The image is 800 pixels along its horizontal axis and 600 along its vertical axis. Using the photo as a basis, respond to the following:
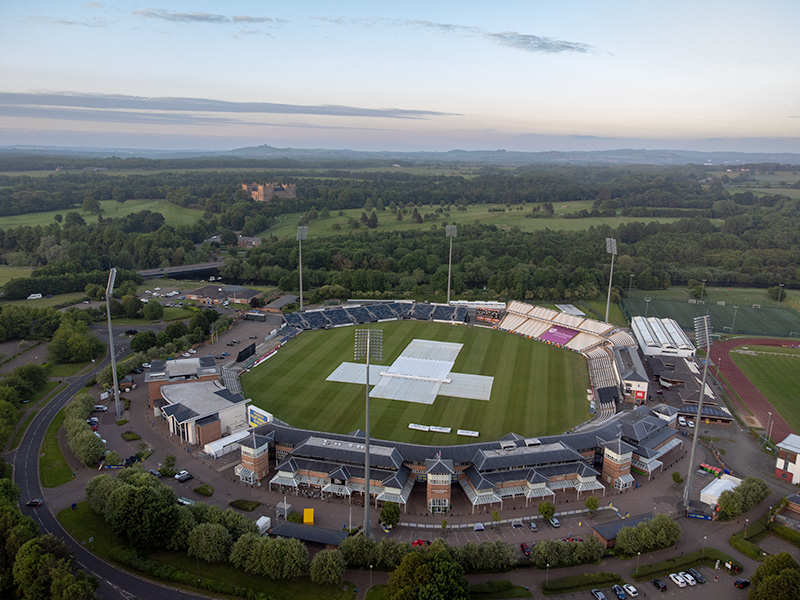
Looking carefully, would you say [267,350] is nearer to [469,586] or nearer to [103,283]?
[469,586]

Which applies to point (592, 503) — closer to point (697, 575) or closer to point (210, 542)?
point (697, 575)

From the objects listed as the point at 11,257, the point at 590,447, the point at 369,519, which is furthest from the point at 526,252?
the point at 11,257

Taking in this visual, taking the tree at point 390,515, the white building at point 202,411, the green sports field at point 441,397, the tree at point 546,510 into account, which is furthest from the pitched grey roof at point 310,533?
the white building at point 202,411

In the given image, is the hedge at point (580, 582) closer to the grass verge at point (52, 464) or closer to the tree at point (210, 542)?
the tree at point (210, 542)

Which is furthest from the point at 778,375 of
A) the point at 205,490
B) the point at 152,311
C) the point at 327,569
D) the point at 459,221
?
the point at 459,221

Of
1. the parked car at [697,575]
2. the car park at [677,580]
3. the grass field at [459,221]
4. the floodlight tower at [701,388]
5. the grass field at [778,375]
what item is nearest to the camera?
the car park at [677,580]

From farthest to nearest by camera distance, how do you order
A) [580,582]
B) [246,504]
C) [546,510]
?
[246,504]
[546,510]
[580,582]

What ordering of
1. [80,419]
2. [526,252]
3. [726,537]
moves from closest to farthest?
[726,537], [80,419], [526,252]
